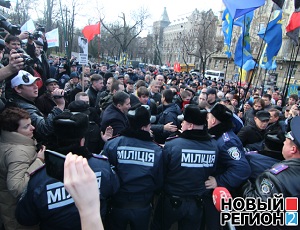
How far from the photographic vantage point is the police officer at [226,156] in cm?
273

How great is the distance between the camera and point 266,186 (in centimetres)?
184

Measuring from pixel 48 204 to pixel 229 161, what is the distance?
210 centimetres

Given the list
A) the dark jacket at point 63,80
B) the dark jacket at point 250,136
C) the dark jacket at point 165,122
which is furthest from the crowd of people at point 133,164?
the dark jacket at point 63,80

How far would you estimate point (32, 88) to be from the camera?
122 inches

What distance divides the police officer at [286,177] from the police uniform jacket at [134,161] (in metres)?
1.07

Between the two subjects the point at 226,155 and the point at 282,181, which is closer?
the point at 282,181

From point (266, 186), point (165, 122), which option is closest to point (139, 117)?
point (266, 186)

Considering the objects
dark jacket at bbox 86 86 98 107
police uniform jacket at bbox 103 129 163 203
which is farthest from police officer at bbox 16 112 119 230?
dark jacket at bbox 86 86 98 107

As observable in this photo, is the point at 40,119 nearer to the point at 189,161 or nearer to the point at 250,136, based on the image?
the point at 189,161

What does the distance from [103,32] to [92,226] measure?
5544 centimetres

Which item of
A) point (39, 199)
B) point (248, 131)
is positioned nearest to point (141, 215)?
point (39, 199)

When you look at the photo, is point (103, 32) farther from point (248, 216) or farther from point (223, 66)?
point (248, 216)

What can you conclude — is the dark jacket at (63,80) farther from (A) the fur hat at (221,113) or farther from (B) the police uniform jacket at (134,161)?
(A) the fur hat at (221,113)

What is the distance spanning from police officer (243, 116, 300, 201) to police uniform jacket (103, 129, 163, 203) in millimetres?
1067
